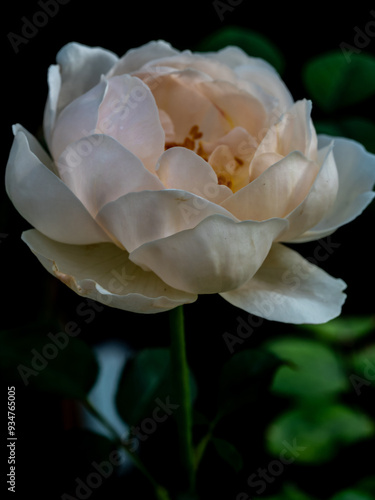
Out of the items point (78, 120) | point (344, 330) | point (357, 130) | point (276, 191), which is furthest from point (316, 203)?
point (344, 330)

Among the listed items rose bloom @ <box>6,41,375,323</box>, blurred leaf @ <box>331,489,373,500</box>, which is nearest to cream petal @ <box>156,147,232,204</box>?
rose bloom @ <box>6,41,375,323</box>

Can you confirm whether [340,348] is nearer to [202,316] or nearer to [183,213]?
[202,316]

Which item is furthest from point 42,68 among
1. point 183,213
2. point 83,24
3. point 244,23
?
point 183,213

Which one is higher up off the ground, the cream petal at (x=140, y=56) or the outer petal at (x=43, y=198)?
the cream petal at (x=140, y=56)

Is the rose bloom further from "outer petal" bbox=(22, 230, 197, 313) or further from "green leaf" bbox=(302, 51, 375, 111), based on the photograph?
"green leaf" bbox=(302, 51, 375, 111)

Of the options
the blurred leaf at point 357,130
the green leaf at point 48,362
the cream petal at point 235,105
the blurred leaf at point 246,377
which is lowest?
the blurred leaf at point 246,377

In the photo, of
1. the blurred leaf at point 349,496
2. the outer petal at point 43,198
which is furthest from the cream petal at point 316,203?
the blurred leaf at point 349,496

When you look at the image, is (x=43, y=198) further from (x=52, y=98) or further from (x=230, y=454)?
(x=230, y=454)

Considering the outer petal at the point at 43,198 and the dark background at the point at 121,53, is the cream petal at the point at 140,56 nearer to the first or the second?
the outer petal at the point at 43,198
